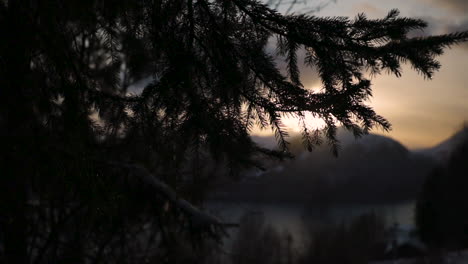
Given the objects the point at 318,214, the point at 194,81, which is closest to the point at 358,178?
the point at 318,214

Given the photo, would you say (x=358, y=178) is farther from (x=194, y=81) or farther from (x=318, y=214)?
(x=194, y=81)

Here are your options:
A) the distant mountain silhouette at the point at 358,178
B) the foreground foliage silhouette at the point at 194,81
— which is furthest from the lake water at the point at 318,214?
the foreground foliage silhouette at the point at 194,81

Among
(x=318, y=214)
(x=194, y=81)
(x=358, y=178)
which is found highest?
(x=358, y=178)

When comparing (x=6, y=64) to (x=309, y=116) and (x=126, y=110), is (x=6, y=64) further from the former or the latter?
(x=309, y=116)

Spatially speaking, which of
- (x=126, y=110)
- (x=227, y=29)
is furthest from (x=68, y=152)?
(x=227, y=29)

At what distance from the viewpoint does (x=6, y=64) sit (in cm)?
210

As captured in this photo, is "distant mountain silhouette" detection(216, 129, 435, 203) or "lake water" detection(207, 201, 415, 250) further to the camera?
"distant mountain silhouette" detection(216, 129, 435, 203)

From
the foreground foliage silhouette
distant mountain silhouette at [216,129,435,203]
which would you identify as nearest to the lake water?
distant mountain silhouette at [216,129,435,203]

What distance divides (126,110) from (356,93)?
50.4 inches

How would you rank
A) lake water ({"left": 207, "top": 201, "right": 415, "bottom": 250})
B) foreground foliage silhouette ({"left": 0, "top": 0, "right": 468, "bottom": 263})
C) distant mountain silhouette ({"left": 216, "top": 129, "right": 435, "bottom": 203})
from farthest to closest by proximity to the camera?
distant mountain silhouette ({"left": 216, "top": 129, "right": 435, "bottom": 203})
lake water ({"left": 207, "top": 201, "right": 415, "bottom": 250})
foreground foliage silhouette ({"left": 0, "top": 0, "right": 468, "bottom": 263})

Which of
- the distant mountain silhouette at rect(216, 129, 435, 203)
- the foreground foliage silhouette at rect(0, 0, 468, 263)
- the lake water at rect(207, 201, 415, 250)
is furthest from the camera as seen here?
the distant mountain silhouette at rect(216, 129, 435, 203)

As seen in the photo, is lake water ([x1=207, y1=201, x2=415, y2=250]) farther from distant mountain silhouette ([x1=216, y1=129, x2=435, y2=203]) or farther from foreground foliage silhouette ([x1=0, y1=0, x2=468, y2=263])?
foreground foliage silhouette ([x1=0, y1=0, x2=468, y2=263])

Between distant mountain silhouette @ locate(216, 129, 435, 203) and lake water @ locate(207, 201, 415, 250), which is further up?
distant mountain silhouette @ locate(216, 129, 435, 203)

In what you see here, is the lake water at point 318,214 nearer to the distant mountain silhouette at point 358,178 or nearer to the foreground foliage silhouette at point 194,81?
the distant mountain silhouette at point 358,178
